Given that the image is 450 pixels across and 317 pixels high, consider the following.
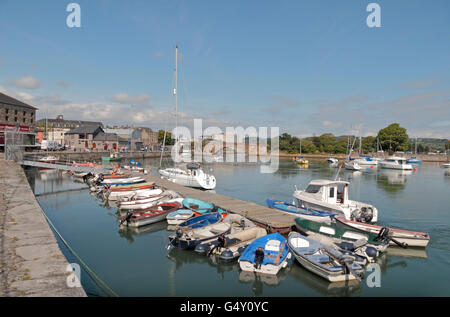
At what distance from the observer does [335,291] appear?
11055 millimetres

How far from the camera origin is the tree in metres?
123

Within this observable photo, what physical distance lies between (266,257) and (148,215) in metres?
9.51

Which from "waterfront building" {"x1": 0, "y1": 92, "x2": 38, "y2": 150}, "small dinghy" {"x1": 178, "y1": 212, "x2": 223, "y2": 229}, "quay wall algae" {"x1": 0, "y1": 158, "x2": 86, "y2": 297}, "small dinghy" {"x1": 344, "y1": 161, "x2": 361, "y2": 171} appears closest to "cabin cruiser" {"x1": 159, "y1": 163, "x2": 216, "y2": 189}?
"small dinghy" {"x1": 178, "y1": 212, "x2": 223, "y2": 229}

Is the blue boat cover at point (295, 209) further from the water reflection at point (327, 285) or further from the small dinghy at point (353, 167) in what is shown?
the small dinghy at point (353, 167)

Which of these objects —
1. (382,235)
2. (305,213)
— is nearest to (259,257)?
(382,235)

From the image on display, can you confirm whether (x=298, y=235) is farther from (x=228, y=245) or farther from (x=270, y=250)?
(x=228, y=245)

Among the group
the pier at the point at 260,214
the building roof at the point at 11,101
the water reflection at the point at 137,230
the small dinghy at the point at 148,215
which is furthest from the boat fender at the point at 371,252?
the building roof at the point at 11,101

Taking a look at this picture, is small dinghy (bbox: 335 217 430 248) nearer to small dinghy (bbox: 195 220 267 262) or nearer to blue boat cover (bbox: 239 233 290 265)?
blue boat cover (bbox: 239 233 290 265)

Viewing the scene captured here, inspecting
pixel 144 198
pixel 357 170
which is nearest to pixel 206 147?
pixel 357 170

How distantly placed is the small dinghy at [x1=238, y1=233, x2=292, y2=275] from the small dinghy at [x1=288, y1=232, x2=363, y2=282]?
23.9 inches

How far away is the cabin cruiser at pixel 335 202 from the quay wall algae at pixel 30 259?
15.8 metres

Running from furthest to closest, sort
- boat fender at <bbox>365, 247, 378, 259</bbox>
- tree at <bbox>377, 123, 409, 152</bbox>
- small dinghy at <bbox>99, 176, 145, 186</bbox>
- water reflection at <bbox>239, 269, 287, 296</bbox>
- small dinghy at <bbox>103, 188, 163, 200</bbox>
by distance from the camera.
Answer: tree at <bbox>377, 123, 409, 152</bbox> < small dinghy at <bbox>99, 176, 145, 186</bbox> < small dinghy at <bbox>103, 188, 163, 200</bbox> < boat fender at <bbox>365, 247, 378, 259</bbox> < water reflection at <bbox>239, 269, 287, 296</bbox>
